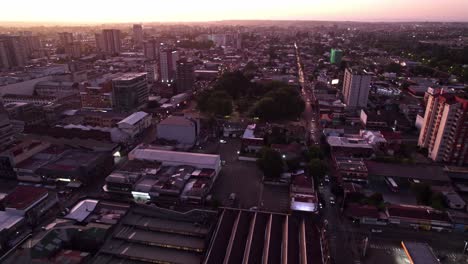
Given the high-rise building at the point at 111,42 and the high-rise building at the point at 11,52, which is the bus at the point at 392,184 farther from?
the high-rise building at the point at 111,42

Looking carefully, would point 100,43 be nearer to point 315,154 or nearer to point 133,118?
point 133,118

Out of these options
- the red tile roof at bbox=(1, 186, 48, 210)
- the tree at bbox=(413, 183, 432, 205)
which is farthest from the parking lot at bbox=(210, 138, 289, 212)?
the red tile roof at bbox=(1, 186, 48, 210)

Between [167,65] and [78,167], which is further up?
[167,65]

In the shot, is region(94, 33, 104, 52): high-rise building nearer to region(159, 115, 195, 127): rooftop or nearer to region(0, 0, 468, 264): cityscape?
region(0, 0, 468, 264): cityscape

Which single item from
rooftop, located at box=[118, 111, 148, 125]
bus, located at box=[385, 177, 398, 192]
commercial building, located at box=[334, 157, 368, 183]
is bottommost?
bus, located at box=[385, 177, 398, 192]

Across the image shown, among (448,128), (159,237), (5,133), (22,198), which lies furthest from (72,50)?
(448,128)

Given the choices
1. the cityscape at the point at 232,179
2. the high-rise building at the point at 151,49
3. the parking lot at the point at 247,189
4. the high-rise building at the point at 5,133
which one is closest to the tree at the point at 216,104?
the cityscape at the point at 232,179
